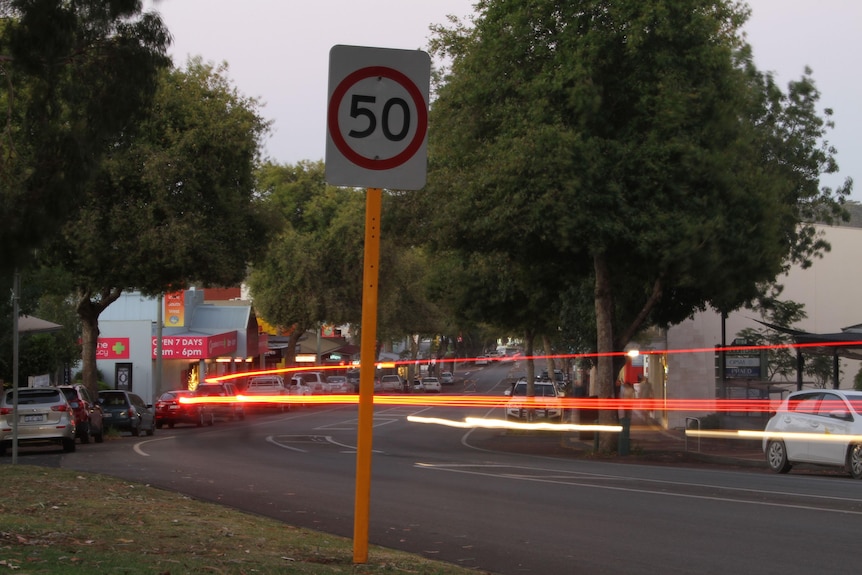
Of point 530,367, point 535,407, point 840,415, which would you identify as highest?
point 530,367

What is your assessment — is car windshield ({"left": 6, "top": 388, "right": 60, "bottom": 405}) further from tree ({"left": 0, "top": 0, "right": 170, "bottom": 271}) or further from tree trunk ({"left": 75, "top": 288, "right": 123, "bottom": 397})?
tree ({"left": 0, "top": 0, "right": 170, "bottom": 271})

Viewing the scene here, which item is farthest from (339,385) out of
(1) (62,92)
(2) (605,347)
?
(1) (62,92)

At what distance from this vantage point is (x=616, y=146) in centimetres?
2447

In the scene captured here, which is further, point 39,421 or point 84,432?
point 84,432

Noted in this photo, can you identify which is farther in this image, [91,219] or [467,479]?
[91,219]

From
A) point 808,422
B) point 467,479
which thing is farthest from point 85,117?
point 808,422

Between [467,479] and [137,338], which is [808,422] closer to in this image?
[467,479]

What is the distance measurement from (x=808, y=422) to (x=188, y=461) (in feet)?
38.9

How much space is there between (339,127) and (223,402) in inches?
1554

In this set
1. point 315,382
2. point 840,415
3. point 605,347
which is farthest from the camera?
point 315,382

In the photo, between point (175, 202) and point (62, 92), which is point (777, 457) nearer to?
point (62, 92)

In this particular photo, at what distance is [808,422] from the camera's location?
787 inches

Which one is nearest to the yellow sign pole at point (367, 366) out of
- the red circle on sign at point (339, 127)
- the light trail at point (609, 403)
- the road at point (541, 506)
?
the red circle on sign at point (339, 127)

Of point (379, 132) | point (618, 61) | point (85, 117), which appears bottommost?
point (379, 132)
